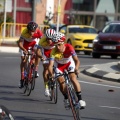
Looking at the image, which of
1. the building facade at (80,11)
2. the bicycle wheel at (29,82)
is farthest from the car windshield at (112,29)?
the building facade at (80,11)

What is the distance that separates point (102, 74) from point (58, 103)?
21.3ft

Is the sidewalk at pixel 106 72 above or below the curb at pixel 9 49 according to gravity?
above

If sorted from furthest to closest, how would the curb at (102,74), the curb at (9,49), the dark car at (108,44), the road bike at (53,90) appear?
the curb at (9,49)
the dark car at (108,44)
the curb at (102,74)
the road bike at (53,90)

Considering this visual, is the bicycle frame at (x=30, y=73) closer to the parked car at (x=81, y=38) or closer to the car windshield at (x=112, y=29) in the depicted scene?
the car windshield at (x=112, y=29)

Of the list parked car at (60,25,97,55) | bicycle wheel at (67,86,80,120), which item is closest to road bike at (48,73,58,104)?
bicycle wheel at (67,86,80,120)

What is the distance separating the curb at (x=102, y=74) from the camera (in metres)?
20.2

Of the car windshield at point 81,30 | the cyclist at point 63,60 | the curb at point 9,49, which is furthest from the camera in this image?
the car windshield at point 81,30

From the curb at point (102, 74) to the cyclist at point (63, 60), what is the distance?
7.37 metres

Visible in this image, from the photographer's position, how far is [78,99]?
1191 cm

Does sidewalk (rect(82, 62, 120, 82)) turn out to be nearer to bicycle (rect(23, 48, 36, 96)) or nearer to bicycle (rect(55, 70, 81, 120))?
bicycle (rect(23, 48, 36, 96))

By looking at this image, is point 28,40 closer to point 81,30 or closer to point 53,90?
point 53,90

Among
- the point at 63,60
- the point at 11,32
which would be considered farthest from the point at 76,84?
the point at 11,32

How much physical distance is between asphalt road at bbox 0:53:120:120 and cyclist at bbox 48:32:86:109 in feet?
2.68

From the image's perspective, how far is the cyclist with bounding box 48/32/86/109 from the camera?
1225 cm
